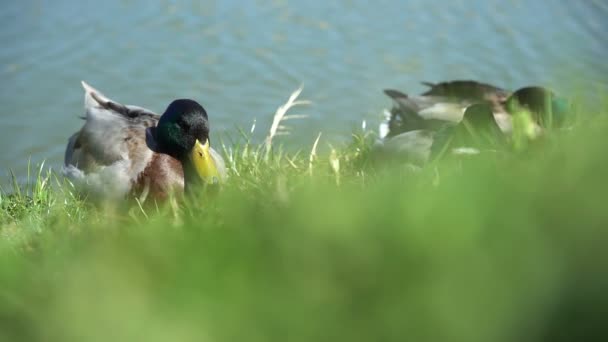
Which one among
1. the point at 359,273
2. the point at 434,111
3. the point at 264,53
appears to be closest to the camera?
the point at 359,273

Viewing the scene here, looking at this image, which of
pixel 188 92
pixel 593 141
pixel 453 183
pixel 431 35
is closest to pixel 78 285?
pixel 453 183

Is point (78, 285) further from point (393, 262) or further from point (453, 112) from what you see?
point (453, 112)

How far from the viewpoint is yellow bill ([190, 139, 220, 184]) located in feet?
17.0

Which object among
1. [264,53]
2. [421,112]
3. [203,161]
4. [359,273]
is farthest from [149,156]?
[359,273]

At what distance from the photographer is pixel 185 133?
558 centimetres

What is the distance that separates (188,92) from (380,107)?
2004 mm

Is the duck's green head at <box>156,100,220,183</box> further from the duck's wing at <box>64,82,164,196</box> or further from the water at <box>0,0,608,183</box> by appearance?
the water at <box>0,0,608,183</box>

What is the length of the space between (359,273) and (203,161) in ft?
14.6

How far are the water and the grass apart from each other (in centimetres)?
570

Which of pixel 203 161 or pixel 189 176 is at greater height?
pixel 203 161

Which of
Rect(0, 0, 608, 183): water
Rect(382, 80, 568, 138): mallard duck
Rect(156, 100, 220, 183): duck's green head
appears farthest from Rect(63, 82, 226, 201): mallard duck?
Rect(382, 80, 568, 138): mallard duck

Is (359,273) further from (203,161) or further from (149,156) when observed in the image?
(149,156)

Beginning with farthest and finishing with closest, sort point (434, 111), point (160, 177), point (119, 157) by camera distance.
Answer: point (434, 111) < point (119, 157) < point (160, 177)

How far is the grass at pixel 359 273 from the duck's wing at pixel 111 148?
4545 millimetres
